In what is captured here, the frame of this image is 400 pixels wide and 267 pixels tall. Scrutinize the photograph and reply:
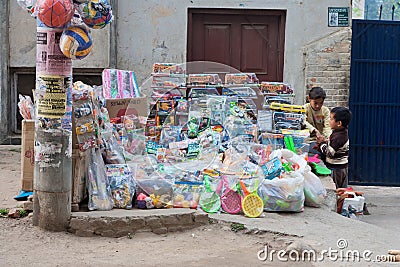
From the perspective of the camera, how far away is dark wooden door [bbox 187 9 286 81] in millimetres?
9891

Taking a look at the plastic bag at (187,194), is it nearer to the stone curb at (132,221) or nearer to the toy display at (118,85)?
the stone curb at (132,221)

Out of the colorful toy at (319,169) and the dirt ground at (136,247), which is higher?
the colorful toy at (319,169)

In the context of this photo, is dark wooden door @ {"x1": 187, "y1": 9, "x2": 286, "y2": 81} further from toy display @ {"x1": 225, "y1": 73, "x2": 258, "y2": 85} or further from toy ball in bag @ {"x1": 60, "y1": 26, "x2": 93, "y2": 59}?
toy ball in bag @ {"x1": 60, "y1": 26, "x2": 93, "y2": 59}

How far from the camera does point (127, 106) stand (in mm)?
7844

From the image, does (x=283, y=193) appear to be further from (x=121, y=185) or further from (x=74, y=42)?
(x=74, y=42)

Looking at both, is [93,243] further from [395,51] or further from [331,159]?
[395,51]

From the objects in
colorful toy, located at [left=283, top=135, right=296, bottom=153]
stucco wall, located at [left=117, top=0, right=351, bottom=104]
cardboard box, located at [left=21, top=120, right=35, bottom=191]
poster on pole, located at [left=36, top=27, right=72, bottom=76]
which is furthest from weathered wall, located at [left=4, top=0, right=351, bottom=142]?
poster on pole, located at [left=36, top=27, right=72, bottom=76]

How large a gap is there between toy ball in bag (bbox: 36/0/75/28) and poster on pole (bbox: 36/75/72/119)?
0.45 m

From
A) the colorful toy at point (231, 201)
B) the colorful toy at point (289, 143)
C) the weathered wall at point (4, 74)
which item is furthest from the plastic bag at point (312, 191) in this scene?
the weathered wall at point (4, 74)

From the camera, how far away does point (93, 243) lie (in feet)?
17.6

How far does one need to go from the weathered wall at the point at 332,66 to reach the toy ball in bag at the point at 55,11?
5.14 m

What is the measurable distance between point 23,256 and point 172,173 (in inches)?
72.1

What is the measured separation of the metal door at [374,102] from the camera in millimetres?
9516

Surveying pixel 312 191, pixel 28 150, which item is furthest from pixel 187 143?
pixel 28 150
